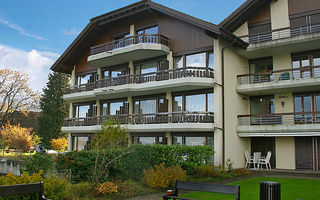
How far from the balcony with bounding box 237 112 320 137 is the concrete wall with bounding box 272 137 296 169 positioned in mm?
1274

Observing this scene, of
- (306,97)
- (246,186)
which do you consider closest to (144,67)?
(306,97)

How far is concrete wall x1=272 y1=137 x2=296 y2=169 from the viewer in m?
19.8

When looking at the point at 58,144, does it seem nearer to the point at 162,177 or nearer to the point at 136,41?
the point at 136,41

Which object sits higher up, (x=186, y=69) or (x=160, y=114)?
(x=186, y=69)

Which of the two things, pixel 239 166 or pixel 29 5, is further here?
pixel 239 166

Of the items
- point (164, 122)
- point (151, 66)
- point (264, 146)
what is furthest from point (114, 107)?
point (264, 146)

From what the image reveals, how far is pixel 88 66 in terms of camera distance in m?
29.0

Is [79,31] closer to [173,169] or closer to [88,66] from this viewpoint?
[88,66]

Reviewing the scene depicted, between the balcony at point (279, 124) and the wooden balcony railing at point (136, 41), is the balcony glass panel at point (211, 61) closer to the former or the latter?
the wooden balcony railing at point (136, 41)

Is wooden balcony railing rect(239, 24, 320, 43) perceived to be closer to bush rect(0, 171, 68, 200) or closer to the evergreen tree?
bush rect(0, 171, 68, 200)

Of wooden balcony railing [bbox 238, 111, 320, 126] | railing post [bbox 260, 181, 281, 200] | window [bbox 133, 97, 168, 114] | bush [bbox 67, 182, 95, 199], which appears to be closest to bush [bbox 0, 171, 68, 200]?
bush [bbox 67, 182, 95, 199]

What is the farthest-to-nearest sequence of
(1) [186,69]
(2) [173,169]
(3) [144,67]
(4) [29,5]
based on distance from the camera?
(3) [144,67] < (1) [186,69] < (4) [29,5] < (2) [173,169]

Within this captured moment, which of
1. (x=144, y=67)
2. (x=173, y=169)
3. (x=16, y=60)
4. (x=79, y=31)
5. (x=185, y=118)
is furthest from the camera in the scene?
(x=16, y=60)

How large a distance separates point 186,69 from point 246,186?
32.1ft
